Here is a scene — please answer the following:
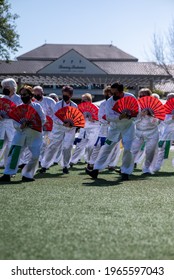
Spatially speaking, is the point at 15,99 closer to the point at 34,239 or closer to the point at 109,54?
the point at 34,239

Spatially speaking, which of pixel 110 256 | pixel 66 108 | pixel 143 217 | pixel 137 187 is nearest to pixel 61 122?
pixel 66 108

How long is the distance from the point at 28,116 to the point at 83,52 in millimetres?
103407

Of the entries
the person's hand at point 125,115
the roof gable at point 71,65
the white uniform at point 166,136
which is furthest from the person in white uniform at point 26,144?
the roof gable at point 71,65

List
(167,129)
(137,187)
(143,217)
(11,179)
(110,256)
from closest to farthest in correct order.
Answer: (110,256) → (143,217) → (137,187) → (11,179) → (167,129)

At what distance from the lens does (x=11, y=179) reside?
11.3m

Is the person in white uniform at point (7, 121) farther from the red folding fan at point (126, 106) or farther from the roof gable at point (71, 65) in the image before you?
the roof gable at point (71, 65)

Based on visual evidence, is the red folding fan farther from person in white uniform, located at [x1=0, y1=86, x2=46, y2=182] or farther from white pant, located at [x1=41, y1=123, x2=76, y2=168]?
white pant, located at [x1=41, y1=123, x2=76, y2=168]

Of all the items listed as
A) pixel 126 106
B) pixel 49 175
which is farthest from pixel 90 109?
pixel 126 106

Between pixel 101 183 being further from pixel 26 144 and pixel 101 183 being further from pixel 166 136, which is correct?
pixel 166 136

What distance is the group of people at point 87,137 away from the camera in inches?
429

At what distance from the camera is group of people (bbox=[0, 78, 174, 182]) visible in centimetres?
1091

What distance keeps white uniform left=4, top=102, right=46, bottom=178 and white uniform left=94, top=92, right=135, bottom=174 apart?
1179 mm

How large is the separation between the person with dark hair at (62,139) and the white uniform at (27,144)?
→ 2.33 m

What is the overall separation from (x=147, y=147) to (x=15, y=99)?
2944 millimetres
